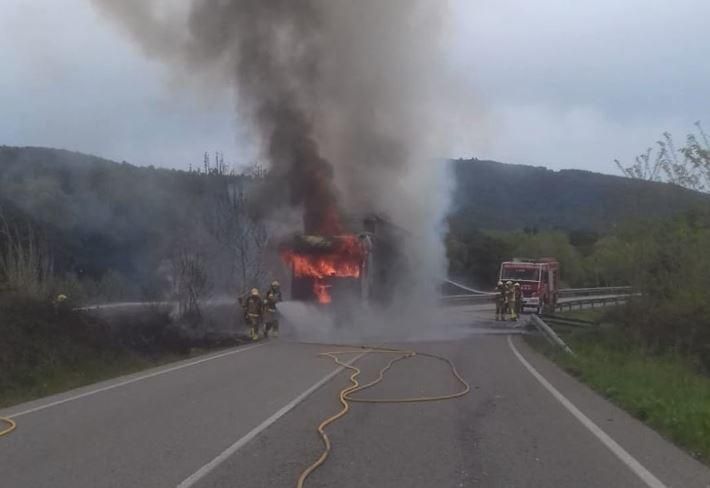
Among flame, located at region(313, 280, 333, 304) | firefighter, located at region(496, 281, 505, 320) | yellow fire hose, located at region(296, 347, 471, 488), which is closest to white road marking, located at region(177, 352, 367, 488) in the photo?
yellow fire hose, located at region(296, 347, 471, 488)

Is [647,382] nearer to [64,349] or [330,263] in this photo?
[64,349]

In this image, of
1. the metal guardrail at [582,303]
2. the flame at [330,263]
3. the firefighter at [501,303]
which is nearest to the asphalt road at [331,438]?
the flame at [330,263]

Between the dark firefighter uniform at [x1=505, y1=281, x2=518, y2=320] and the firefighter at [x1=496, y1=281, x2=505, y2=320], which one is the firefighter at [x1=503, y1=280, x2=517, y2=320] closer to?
the dark firefighter uniform at [x1=505, y1=281, x2=518, y2=320]

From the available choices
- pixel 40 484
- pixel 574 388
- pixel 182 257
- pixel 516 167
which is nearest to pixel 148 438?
pixel 40 484

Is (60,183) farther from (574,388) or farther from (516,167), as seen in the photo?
(516,167)

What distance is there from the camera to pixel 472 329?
98.4ft

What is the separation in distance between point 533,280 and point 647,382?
1105 inches

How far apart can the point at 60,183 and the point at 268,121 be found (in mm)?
12366

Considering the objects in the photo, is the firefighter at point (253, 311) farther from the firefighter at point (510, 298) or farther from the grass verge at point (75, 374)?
the firefighter at point (510, 298)

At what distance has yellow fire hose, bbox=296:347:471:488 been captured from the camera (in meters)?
7.89

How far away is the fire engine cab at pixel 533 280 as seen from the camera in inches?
1597

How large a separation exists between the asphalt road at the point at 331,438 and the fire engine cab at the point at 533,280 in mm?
26260

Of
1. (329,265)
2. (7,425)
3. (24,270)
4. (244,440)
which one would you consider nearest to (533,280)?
(329,265)

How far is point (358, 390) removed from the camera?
12.8m
